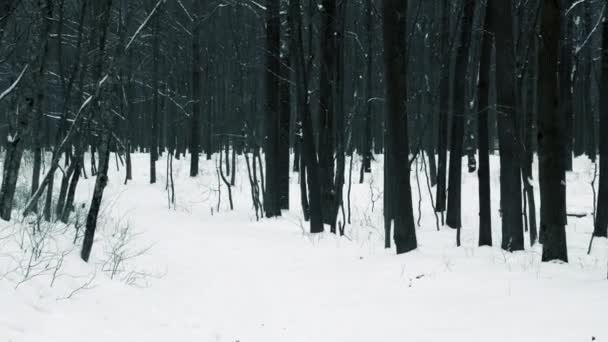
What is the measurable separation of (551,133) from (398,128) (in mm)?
2488

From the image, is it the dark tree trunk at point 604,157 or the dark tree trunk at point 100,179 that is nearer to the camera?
the dark tree trunk at point 100,179

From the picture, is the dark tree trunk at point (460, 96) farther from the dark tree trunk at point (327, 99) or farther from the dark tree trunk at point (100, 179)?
the dark tree trunk at point (100, 179)

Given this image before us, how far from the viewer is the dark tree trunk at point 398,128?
9.59 meters

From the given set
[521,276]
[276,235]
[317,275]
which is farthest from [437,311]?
[276,235]

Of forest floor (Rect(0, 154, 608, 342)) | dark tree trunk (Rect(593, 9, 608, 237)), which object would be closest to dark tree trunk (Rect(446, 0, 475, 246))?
forest floor (Rect(0, 154, 608, 342))

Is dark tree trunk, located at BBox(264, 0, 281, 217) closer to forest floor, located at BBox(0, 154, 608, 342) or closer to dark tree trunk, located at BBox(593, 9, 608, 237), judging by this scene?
forest floor, located at BBox(0, 154, 608, 342)

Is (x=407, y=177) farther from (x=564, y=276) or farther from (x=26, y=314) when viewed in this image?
(x=26, y=314)

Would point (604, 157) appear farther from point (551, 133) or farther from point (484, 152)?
point (551, 133)

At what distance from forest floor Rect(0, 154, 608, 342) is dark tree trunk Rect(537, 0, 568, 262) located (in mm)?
580

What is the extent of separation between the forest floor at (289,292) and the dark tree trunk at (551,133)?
1.90 ft

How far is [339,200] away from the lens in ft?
47.0

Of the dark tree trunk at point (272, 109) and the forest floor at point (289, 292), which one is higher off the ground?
the dark tree trunk at point (272, 109)

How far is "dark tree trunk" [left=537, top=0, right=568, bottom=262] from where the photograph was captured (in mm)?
8094

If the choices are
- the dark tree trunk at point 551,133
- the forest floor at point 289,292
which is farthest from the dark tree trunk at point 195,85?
the dark tree trunk at point 551,133
